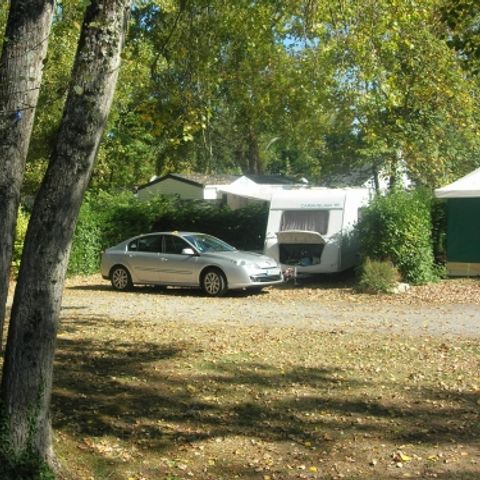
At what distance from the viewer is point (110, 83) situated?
5.02 meters

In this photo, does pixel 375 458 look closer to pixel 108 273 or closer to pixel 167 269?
pixel 167 269

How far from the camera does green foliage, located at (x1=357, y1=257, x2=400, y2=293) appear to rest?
54.7 ft

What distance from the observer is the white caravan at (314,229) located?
18750 millimetres

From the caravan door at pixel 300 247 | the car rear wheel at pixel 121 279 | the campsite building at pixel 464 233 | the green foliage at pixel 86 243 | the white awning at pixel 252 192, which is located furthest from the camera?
the green foliage at pixel 86 243

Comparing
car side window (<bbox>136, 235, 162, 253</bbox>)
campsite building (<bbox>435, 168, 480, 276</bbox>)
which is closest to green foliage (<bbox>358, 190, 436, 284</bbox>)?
campsite building (<bbox>435, 168, 480, 276</bbox>)

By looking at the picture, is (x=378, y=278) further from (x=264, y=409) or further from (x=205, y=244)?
(x=264, y=409)

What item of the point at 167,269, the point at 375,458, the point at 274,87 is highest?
the point at 274,87

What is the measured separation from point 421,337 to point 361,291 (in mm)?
6100

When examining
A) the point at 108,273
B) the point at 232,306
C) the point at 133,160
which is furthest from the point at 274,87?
the point at 133,160

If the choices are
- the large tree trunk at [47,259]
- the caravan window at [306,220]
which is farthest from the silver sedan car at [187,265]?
the large tree trunk at [47,259]

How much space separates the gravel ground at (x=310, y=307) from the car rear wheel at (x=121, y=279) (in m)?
0.26

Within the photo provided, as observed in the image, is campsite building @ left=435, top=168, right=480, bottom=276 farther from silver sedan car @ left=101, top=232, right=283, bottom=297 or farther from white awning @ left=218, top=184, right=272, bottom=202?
silver sedan car @ left=101, top=232, right=283, bottom=297

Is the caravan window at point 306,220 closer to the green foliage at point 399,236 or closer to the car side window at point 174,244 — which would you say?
the green foliage at point 399,236

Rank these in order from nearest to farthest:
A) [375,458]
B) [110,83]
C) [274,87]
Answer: [110,83] < [375,458] < [274,87]
